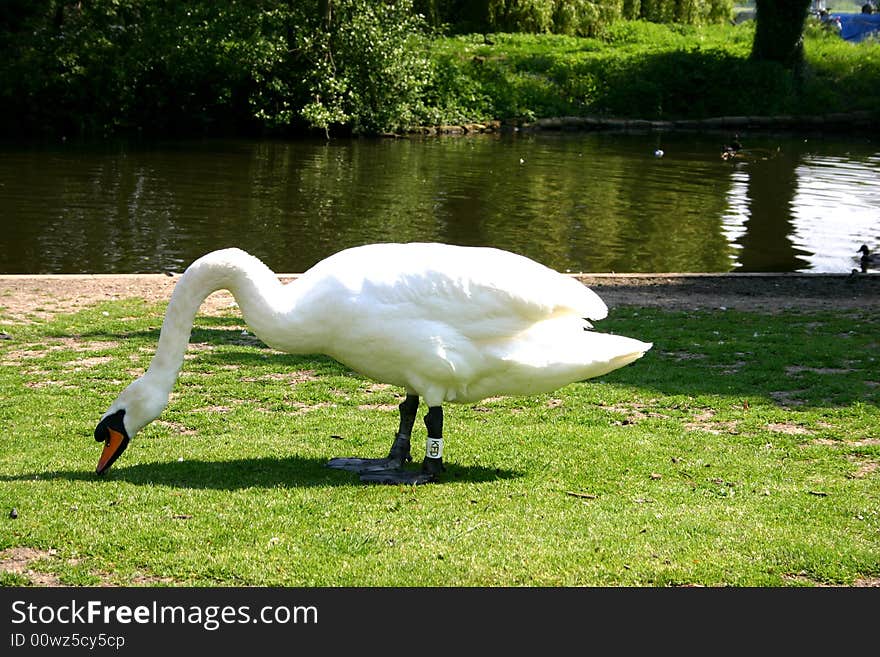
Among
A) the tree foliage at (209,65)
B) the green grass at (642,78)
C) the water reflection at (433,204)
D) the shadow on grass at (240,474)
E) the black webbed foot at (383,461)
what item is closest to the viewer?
the shadow on grass at (240,474)

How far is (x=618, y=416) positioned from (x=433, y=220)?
1540cm

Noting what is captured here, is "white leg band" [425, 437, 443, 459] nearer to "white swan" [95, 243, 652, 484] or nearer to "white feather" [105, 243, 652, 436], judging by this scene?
"white swan" [95, 243, 652, 484]

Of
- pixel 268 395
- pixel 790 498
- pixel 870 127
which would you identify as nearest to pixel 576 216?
pixel 268 395

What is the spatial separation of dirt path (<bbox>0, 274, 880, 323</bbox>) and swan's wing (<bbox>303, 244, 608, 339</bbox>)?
683 centimetres

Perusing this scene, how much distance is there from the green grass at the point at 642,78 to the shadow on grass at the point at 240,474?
37489mm

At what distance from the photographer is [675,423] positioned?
877cm

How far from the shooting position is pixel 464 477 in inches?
287

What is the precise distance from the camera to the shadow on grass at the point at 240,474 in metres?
6.95

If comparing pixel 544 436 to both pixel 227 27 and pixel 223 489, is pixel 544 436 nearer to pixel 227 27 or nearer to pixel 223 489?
pixel 223 489

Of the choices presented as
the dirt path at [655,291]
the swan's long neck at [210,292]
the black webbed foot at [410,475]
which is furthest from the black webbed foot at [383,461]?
the dirt path at [655,291]

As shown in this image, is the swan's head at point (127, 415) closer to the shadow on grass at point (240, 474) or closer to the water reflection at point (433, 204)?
the shadow on grass at point (240, 474)

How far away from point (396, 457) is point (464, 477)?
0.49 m

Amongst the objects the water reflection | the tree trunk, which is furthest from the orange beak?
the tree trunk

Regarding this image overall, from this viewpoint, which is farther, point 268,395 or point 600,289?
point 600,289
